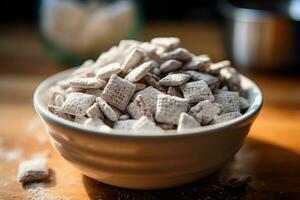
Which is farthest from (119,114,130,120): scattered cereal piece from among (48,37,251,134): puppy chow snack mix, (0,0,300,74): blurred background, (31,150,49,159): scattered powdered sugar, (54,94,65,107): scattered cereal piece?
(0,0,300,74): blurred background

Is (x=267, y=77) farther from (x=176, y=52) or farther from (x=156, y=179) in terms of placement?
(x=156, y=179)

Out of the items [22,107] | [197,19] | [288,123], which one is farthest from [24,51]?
[288,123]

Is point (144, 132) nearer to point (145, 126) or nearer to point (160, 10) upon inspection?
point (145, 126)

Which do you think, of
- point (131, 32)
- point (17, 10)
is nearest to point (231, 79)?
point (131, 32)

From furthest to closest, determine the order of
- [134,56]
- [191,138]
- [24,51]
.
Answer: [24,51] < [134,56] < [191,138]

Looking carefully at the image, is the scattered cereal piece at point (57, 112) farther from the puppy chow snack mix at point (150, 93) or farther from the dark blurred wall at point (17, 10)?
the dark blurred wall at point (17, 10)
